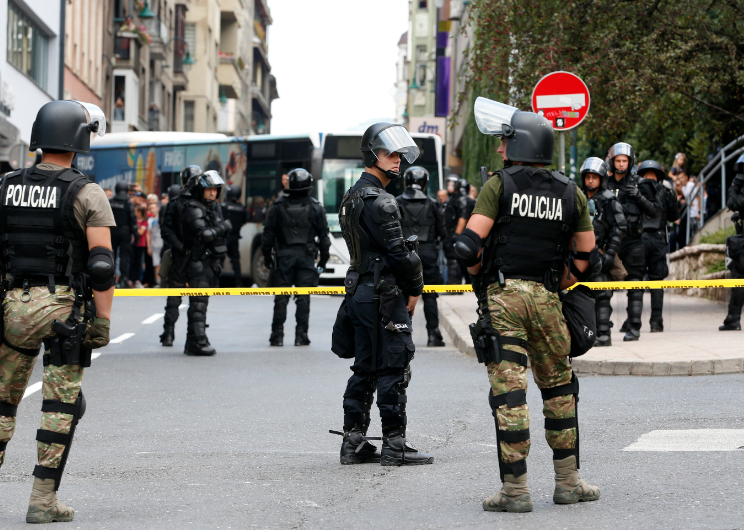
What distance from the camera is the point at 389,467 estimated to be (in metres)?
→ 6.65

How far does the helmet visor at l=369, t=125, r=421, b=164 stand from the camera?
6.71 meters

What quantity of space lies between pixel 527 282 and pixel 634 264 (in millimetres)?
7534

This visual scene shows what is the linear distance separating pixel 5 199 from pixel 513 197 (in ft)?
7.40

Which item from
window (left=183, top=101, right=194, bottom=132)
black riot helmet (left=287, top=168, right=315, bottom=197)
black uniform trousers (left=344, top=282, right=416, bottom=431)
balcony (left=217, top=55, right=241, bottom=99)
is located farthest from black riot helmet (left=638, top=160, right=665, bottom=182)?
balcony (left=217, top=55, right=241, bottom=99)

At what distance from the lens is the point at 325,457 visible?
7.01 m

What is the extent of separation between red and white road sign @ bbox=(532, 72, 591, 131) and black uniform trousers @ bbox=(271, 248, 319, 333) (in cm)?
313

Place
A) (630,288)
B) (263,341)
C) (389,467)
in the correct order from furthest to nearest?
1. (263,341)
2. (630,288)
3. (389,467)

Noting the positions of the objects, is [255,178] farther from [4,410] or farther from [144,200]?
[4,410]

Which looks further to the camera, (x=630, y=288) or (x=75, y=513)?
(x=630, y=288)

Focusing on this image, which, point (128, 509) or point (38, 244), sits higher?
point (38, 244)

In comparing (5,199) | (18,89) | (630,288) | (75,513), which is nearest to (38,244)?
(5,199)

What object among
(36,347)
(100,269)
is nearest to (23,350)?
(36,347)

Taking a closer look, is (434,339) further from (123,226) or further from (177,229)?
(123,226)

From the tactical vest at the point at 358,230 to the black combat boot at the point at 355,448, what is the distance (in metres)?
0.90
